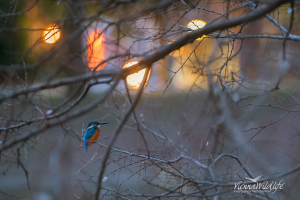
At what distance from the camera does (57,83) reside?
976 mm

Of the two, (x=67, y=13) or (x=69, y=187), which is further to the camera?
(x=69, y=187)

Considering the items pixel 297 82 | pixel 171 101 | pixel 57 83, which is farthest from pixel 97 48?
pixel 297 82

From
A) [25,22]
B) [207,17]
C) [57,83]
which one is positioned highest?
[25,22]

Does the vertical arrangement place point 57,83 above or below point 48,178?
below

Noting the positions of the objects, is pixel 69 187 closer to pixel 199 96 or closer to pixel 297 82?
pixel 199 96

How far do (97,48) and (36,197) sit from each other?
385 centimetres

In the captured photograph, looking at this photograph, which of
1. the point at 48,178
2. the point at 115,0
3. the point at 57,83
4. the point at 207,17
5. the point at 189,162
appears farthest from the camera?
the point at 48,178

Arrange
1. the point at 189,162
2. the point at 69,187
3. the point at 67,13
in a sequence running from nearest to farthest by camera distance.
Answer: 1. the point at 67,13
2. the point at 189,162
3. the point at 69,187

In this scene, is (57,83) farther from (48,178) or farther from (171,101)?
(48,178)

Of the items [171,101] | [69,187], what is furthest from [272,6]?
[69,187]

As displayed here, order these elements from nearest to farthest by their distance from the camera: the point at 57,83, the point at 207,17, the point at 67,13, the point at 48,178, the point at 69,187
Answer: the point at 57,83 → the point at 67,13 → the point at 207,17 → the point at 69,187 → the point at 48,178

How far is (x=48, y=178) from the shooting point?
15.8 ft

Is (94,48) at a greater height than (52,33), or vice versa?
(52,33)

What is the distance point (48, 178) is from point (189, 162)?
12.3 feet
